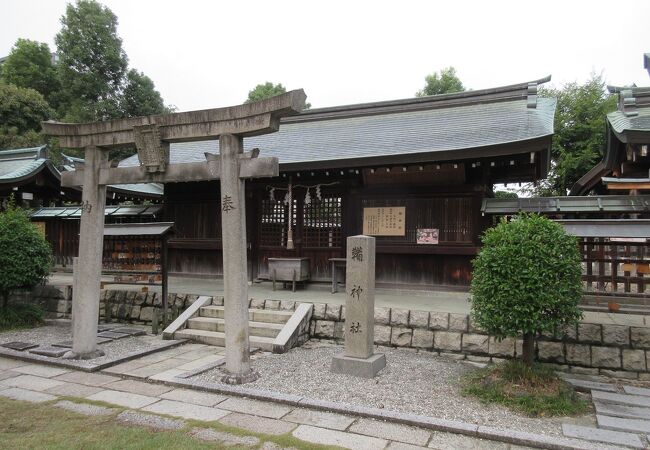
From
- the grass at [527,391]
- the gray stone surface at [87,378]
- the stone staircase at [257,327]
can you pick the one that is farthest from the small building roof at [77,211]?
the grass at [527,391]

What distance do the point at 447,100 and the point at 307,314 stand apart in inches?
317

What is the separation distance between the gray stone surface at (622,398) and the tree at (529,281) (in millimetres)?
1061

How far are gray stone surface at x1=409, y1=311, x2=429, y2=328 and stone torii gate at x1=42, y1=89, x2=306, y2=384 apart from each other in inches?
129

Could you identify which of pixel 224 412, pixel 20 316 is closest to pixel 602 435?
pixel 224 412

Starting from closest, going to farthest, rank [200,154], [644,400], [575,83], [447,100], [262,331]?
1. [644,400]
2. [262,331]
3. [447,100]
4. [200,154]
5. [575,83]

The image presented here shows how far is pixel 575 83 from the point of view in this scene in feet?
93.4

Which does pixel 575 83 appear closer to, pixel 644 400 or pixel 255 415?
pixel 644 400

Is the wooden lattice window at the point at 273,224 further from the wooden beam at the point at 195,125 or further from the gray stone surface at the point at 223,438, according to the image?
the gray stone surface at the point at 223,438

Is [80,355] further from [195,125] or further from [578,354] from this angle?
[578,354]

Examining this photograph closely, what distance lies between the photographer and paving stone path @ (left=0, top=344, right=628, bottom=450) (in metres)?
4.28

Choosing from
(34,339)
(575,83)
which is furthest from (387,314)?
(575,83)

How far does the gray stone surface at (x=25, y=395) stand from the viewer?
5.39m

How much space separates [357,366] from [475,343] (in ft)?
8.02

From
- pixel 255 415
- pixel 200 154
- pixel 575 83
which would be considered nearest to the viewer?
pixel 255 415
